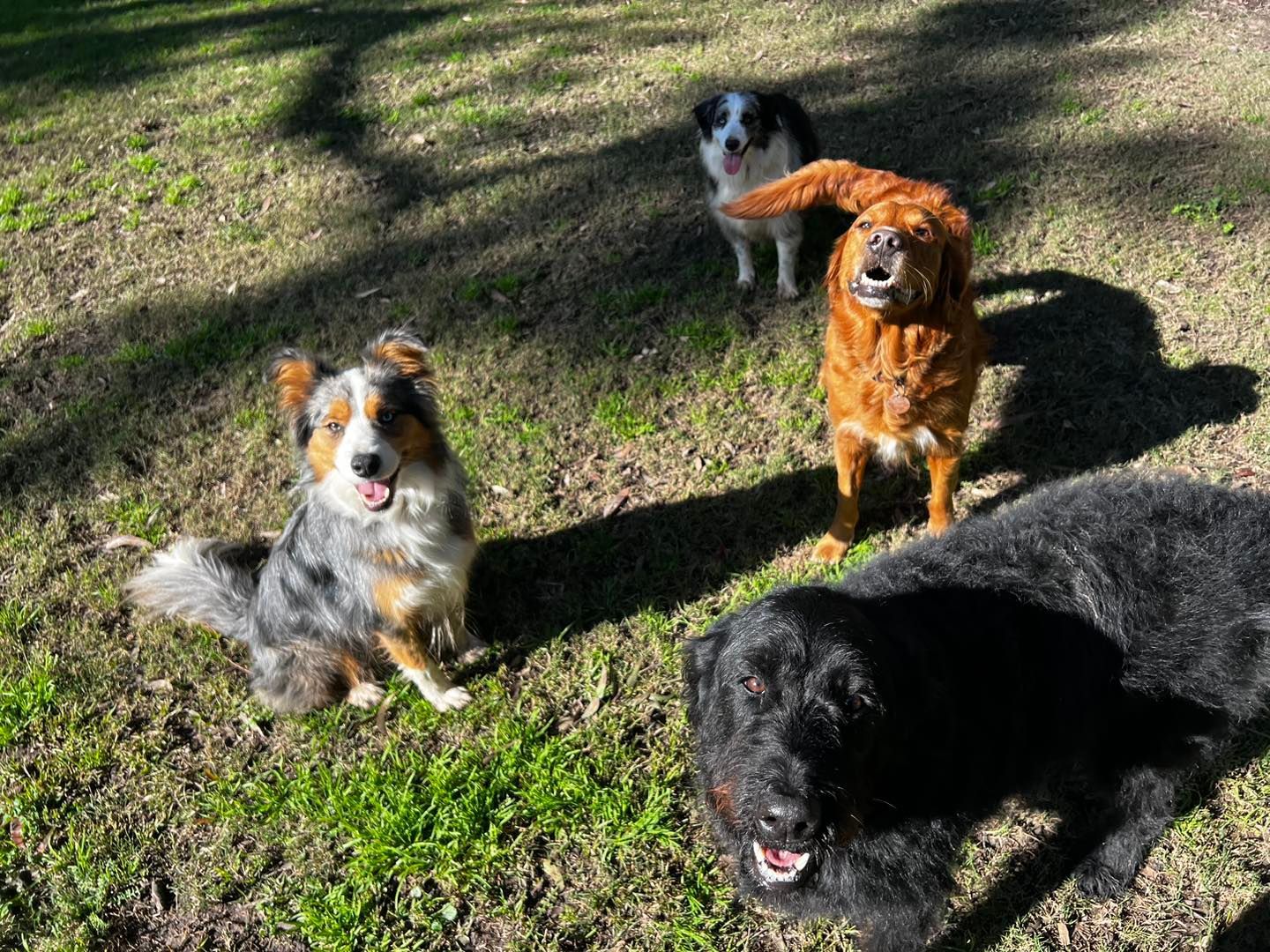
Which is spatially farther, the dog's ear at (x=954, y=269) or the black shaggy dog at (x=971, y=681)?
the dog's ear at (x=954, y=269)

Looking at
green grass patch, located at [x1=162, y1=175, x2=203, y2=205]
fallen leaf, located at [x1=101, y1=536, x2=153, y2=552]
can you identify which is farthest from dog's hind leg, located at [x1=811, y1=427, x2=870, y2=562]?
green grass patch, located at [x1=162, y1=175, x2=203, y2=205]

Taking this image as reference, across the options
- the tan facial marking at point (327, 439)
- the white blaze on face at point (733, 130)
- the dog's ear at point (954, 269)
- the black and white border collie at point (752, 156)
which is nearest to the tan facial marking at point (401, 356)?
the tan facial marking at point (327, 439)

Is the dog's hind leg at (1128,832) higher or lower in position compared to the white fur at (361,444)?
lower

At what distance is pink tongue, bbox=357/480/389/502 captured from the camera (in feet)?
10.8

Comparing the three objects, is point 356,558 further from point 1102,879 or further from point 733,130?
point 733,130

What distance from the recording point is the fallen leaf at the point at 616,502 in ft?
15.8

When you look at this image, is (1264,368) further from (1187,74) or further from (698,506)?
(1187,74)

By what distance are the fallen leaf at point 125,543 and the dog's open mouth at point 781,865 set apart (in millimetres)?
4106

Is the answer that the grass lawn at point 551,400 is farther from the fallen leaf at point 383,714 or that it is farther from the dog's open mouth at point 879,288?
the dog's open mouth at point 879,288

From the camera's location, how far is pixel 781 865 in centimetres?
240

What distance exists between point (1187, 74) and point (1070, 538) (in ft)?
25.0

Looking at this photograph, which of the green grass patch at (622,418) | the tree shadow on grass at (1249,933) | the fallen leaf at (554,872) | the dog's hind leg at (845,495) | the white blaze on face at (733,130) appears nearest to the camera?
the tree shadow on grass at (1249,933)

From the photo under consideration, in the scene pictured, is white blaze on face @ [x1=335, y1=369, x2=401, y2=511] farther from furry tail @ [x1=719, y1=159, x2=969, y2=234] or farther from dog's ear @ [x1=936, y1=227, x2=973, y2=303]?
dog's ear @ [x1=936, y1=227, x2=973, y2=303]

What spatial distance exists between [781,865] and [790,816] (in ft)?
1.19
